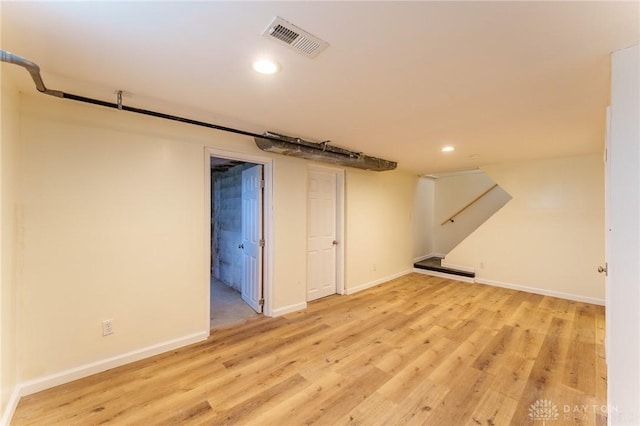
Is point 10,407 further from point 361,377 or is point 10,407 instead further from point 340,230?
point 340,230

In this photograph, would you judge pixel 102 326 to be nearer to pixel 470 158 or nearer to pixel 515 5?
pixel 515 5

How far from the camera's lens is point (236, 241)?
15.5ft

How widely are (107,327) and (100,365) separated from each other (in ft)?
1.04

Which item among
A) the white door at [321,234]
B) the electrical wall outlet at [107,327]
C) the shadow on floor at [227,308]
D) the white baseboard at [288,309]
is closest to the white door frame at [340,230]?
the white door at [321,234]

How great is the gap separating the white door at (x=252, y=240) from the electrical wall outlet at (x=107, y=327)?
1.63 m

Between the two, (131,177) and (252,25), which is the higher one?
(252,25)

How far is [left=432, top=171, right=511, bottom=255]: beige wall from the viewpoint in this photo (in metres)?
6.18

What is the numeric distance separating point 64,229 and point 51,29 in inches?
59.9

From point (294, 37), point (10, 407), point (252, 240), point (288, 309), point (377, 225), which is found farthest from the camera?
point (377, 225)

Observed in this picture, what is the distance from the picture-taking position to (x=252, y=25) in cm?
131

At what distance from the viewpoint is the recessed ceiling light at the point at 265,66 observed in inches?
64.3

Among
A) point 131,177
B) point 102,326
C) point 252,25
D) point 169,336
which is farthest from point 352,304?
point 252,25

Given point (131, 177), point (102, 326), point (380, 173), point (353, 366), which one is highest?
point (380, 173)

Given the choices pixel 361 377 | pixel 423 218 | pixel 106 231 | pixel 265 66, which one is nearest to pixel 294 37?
pixel 265 66
